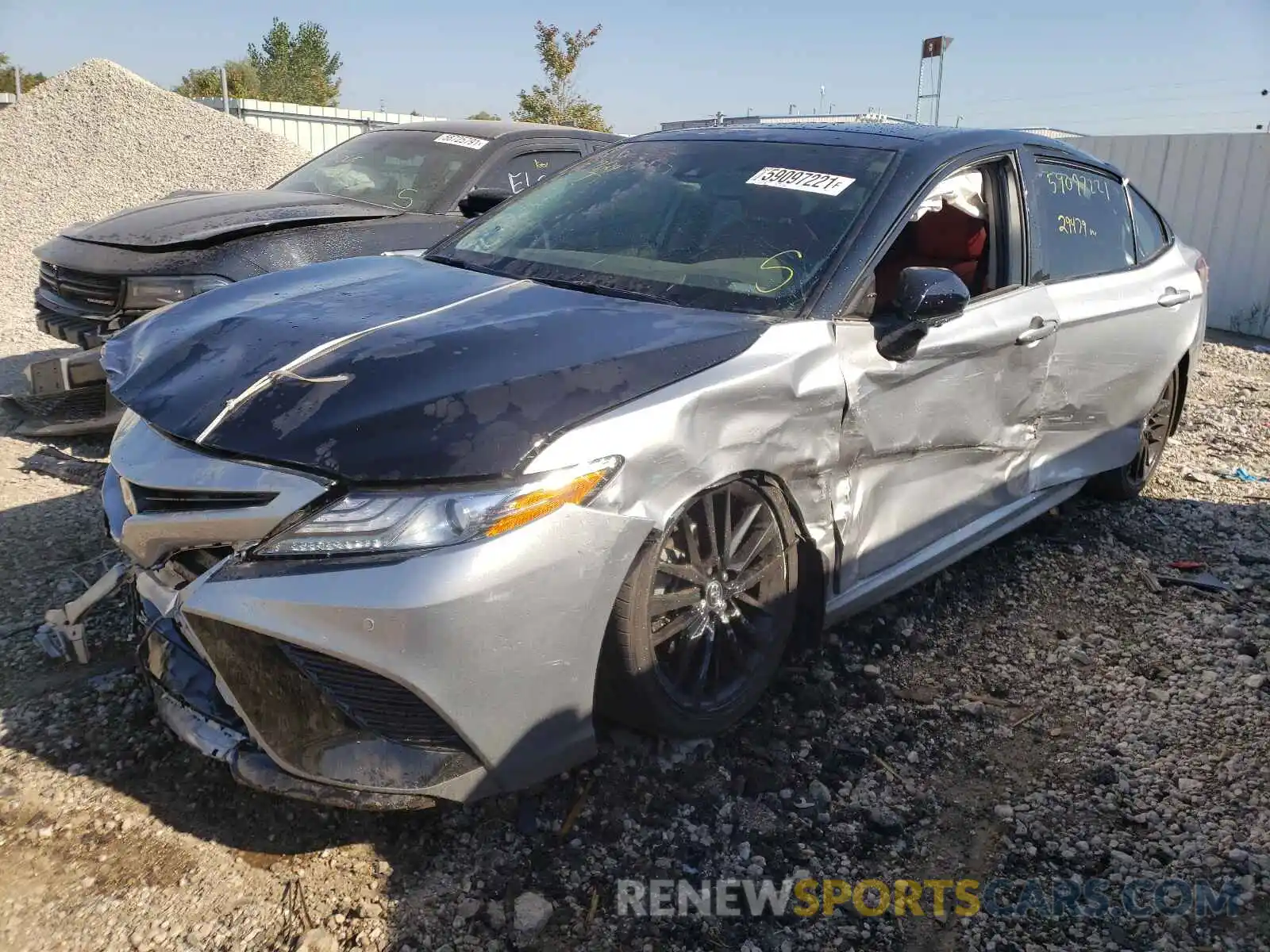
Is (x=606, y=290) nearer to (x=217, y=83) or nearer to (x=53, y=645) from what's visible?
(x=53, y=645)

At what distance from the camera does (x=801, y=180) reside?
10.7 feet

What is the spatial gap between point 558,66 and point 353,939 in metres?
25.9

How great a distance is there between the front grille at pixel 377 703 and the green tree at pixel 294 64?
1780 inches

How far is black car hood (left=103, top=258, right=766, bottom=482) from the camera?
7.04 ft

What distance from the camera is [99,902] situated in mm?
2166

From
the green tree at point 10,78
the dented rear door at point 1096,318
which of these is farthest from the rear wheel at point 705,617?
the green tree at point 10,78

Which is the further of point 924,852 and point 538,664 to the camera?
point 924,852

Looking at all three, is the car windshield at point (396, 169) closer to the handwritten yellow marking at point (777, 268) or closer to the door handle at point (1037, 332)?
the handwritten yellow marking at point (777, 268)

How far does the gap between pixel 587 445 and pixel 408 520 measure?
16.4 inches

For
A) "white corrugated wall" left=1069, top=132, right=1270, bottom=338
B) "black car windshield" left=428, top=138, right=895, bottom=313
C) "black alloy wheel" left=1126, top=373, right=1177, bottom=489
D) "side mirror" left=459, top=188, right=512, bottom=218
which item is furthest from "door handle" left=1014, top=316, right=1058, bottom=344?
"white corrugated wall" left=1069, top=132, right=1270, bottom=338

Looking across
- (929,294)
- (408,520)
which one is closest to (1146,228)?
(929,294)

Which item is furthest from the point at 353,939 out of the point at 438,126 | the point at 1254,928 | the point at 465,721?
the point at 438,126

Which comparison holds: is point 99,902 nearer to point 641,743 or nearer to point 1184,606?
point 641,743

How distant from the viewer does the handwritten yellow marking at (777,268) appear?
9.58 ft
